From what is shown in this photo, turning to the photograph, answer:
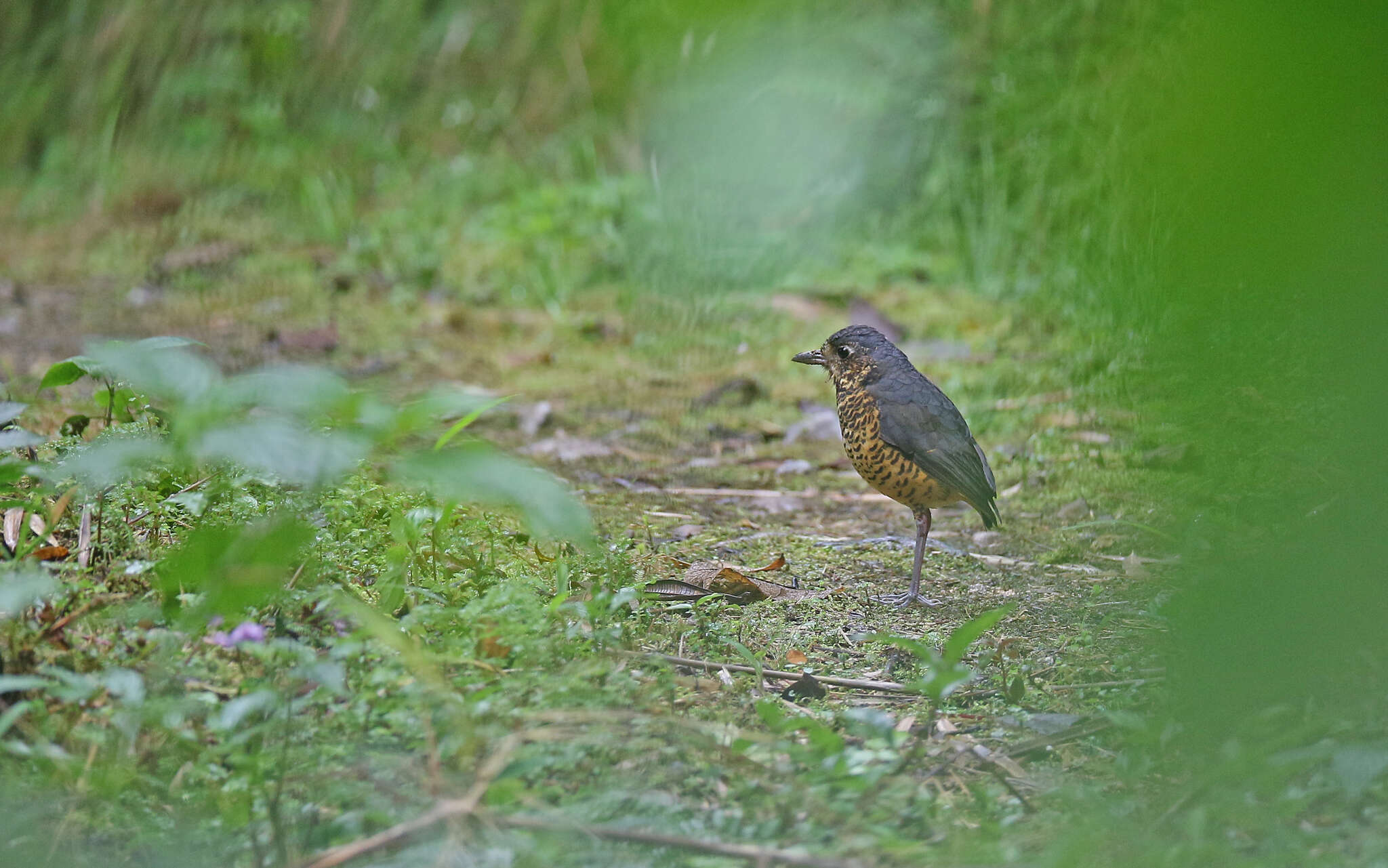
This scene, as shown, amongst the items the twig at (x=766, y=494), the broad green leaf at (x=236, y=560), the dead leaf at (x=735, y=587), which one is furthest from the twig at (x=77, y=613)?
the twig at (x=766, y=494)

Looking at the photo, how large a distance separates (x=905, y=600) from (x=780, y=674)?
0.82m

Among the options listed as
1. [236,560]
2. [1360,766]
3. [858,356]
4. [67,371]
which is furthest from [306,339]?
[1360,766]

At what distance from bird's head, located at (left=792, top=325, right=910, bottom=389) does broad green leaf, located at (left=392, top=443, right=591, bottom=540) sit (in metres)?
2.96

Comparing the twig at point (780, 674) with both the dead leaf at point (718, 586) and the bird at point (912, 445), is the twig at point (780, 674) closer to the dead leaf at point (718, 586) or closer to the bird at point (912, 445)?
the dead leaf at point (718, 586)

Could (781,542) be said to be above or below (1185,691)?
below

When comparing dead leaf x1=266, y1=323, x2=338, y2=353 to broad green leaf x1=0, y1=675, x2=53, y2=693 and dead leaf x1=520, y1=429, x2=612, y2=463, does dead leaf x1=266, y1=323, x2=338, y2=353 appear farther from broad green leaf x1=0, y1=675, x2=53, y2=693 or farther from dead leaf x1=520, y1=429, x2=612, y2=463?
broad green leaf x1=0, y1=675, x2=53, y2=693

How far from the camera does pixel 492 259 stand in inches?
319

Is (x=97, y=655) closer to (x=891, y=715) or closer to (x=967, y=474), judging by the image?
(x=891, y=715)

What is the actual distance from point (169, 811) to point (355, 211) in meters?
7.53

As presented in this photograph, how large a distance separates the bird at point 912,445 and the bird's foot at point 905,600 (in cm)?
5

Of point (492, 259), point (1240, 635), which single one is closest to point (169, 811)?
point (1240, 635)

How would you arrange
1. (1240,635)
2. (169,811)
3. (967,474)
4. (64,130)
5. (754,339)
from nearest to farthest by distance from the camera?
(1240,635) < (169,811) < (967,474) < (754,339) < (64,130)

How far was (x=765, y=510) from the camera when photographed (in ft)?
14.4

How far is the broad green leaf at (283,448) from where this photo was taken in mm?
1248
